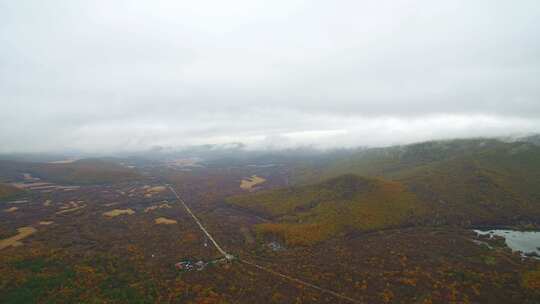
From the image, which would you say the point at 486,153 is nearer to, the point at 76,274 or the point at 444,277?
→ the point at 444,277

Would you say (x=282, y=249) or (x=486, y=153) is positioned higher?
(x=486, y=153)

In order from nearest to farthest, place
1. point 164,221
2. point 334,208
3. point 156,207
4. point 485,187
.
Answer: point 334,208 < point 164,221 < point 485,187 < point 156,207

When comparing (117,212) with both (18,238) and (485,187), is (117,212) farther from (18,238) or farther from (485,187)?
(485,187)

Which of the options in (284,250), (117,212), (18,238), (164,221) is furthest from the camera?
(117,212)

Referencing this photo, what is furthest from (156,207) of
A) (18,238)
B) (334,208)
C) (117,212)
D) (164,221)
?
(334,208)

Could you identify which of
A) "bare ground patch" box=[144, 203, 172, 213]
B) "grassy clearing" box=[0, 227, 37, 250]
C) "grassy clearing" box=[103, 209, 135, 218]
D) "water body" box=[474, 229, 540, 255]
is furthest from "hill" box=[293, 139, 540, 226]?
"grassy clearing" box=[0, 227, 37, 250]

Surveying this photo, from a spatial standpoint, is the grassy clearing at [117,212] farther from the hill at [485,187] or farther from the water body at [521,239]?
the water body at [521,239]

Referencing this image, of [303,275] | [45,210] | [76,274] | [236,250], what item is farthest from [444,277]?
[45,210]
